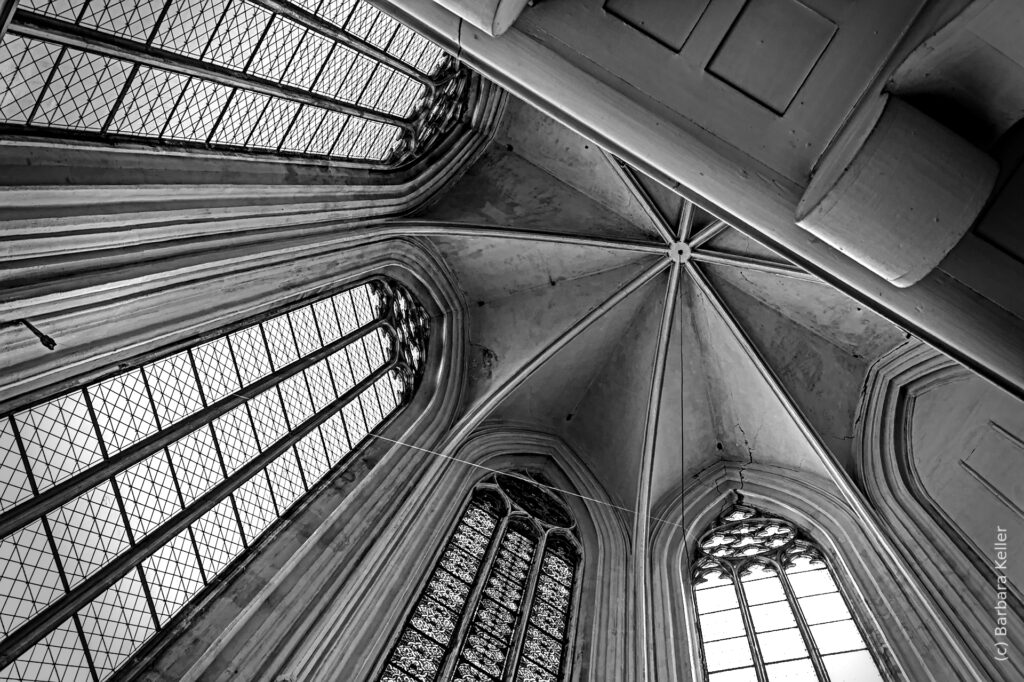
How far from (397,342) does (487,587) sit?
3.79m

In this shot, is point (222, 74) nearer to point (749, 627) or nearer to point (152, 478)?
point (152, 478)

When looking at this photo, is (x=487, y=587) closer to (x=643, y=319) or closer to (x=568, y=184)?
(x=643, y=319)

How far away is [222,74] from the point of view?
7.27 meters

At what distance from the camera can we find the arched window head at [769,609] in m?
9.23

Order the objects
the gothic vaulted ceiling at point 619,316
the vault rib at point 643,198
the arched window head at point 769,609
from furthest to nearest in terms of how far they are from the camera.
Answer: the vault rib at point 643,198 → the gothic vaulted ceiling at point 619,316 → the arched window head at point 769,609

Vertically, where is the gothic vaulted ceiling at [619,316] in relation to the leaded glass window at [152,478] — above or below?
above

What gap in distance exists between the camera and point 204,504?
24.1ft

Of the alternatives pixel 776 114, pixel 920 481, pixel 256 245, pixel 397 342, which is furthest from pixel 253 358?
pixel 920 481

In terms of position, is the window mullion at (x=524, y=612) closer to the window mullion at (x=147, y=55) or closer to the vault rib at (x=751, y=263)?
the vault rib at (x=751, y=263)

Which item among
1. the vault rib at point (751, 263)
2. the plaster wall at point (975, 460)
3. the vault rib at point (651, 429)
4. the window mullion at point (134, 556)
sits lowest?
the window mullion at point (134, 556)

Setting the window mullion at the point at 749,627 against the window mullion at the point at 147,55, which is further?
the window mullion at the point at 749,627

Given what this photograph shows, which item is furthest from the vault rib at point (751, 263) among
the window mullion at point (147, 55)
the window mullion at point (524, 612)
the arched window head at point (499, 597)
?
the window mullion at point (147, 55)

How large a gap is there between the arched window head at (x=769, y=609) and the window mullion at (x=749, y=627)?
0.01 m

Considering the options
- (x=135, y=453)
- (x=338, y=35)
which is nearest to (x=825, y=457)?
(x=338, y=35)
